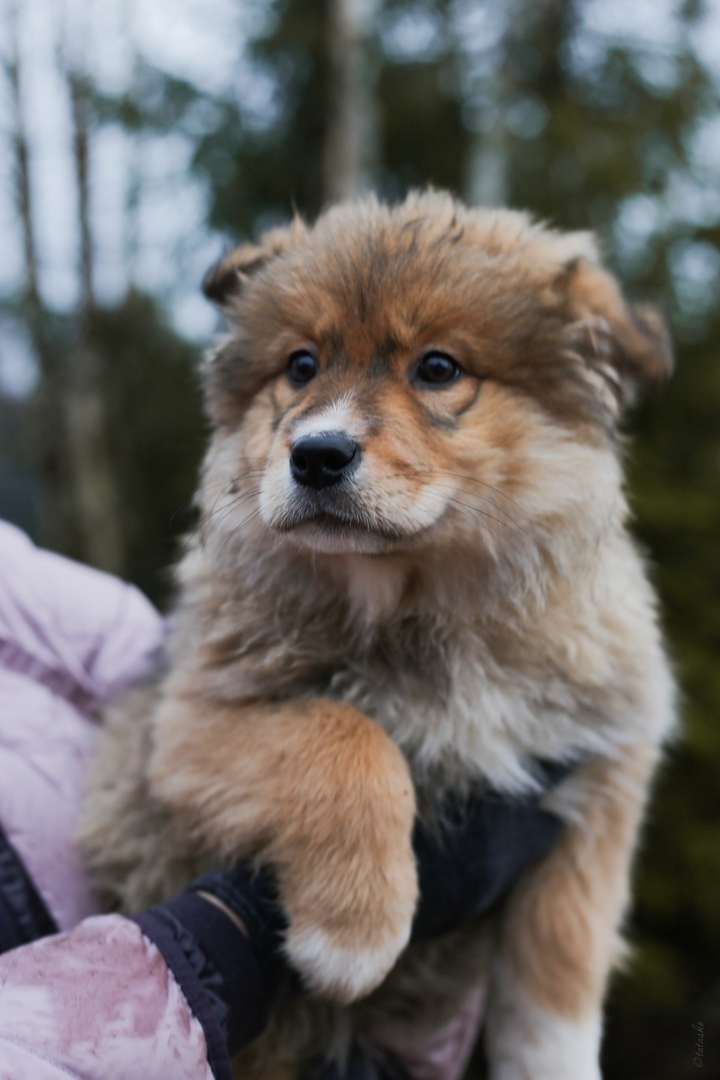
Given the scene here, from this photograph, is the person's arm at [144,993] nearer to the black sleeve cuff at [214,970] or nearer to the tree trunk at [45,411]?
the black sleeve cuff at [214,970]

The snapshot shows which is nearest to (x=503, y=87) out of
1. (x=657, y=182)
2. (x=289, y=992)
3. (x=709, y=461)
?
(x=657, y=182)

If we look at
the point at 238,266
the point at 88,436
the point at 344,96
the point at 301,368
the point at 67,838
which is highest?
the point at 344,96

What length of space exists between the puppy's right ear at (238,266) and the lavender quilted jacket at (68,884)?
99cm

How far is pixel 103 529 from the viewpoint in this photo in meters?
8.80

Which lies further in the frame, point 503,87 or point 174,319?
point 174,319

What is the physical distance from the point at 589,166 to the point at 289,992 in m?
6.78

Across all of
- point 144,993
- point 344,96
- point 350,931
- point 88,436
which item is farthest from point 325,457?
point 88,436

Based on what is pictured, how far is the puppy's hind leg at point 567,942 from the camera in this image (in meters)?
2.58

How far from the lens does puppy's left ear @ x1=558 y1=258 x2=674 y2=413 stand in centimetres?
253

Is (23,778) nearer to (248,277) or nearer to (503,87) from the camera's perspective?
(248,277)

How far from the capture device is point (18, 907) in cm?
204

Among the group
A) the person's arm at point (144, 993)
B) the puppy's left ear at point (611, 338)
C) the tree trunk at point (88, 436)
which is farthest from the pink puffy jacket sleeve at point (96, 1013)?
the tree trunk at point (88, 436)

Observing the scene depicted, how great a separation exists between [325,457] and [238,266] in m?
1.01

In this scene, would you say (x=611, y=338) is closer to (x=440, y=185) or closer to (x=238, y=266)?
(x=238, y=266)
